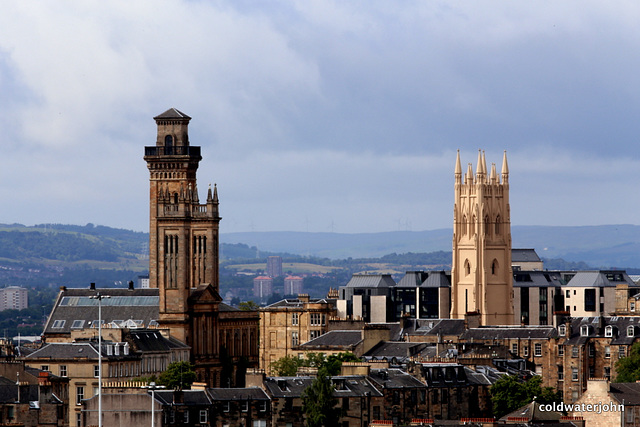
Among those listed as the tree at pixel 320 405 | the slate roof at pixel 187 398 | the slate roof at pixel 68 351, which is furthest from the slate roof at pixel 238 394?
the slate roof at pixel 68 351

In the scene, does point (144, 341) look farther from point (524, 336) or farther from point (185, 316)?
point (524, 336)

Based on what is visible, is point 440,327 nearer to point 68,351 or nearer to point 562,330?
point 562,330

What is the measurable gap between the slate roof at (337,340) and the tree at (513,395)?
37262mm

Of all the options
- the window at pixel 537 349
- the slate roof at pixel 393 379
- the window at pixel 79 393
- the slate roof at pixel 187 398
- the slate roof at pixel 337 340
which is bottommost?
the window at pixel 79 393

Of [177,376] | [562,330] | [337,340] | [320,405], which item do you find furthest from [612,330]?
[320,405]

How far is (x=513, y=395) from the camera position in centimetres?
13112

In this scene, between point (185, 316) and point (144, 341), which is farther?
point (185, 316)

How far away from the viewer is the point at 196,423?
11412 centimetres

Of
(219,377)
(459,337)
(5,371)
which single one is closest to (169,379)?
(5,371)

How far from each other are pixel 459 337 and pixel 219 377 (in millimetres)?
23145

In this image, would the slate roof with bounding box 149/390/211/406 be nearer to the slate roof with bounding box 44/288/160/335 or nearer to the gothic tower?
the gothic tower

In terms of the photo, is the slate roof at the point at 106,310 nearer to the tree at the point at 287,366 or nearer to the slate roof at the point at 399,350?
the tree at the point at 287,366

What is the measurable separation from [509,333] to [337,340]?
16059 millimetres

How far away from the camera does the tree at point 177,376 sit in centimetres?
14325
